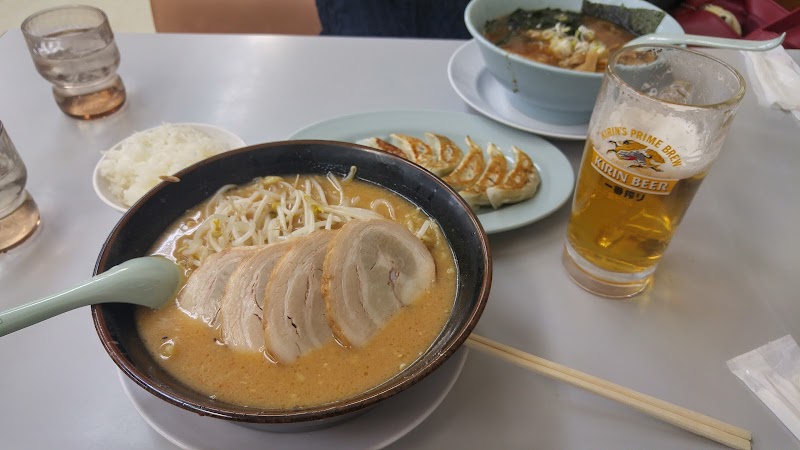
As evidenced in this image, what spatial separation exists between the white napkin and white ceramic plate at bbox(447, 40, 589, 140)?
2.47 ft

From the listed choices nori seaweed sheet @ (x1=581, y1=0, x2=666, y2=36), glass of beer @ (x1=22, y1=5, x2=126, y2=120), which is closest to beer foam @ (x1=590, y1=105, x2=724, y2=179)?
nori seaweed sheet @ (x1=581, y1=0, x2=666, y2=36)

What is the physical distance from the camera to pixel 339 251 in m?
0.99

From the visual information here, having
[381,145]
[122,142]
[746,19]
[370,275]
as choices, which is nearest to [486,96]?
[381,145]

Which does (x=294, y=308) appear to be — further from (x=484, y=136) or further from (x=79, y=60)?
(x=79, y=60)

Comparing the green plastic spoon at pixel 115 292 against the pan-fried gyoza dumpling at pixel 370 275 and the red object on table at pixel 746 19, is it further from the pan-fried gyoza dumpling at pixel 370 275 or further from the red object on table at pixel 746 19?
the red object on table at pixel 746 19

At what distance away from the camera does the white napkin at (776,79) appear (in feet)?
6.12

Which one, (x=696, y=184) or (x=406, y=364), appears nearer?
(x=406, y=364)

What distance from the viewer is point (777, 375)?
1058mm

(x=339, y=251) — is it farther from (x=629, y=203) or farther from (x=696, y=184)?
(x=696, y=184)

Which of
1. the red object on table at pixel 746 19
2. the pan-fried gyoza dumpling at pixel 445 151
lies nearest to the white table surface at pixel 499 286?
the pan-fried gyoza dumpling at pixel 445 151

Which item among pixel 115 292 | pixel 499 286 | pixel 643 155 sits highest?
pixel 643 155

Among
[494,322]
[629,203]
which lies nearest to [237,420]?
[494,322]

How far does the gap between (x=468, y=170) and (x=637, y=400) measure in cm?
71

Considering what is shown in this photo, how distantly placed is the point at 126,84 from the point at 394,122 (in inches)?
39.3
